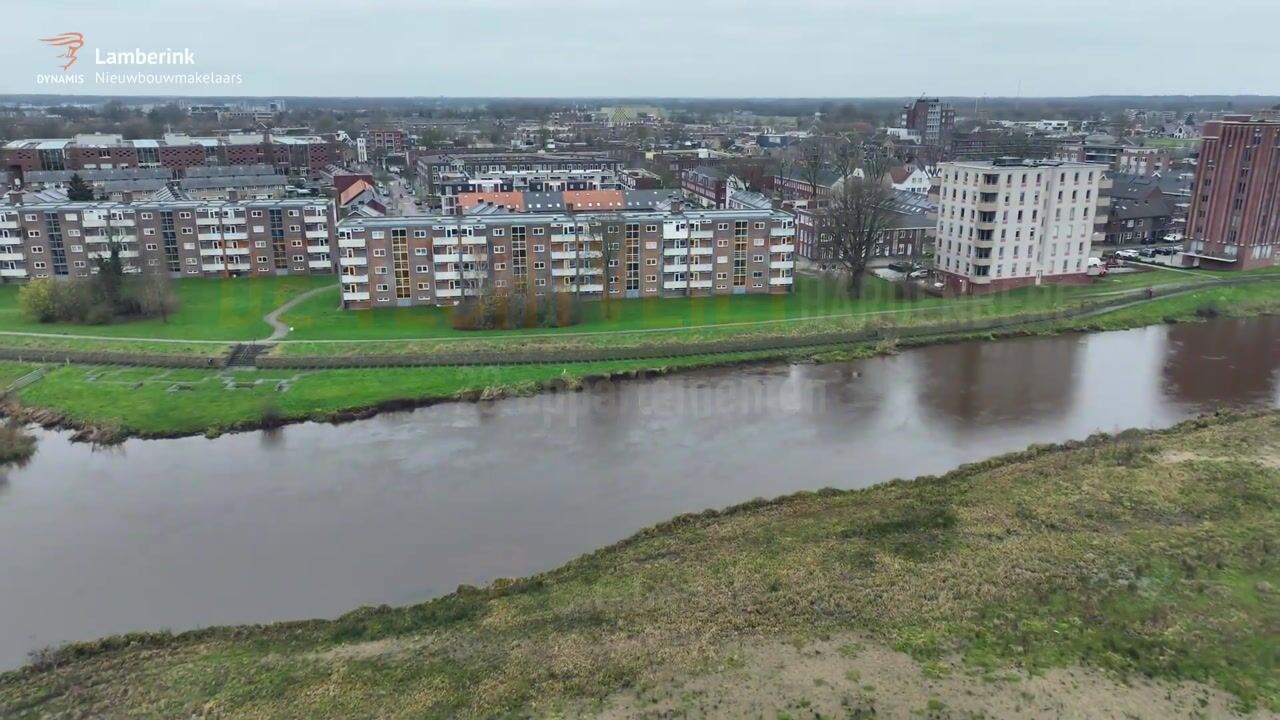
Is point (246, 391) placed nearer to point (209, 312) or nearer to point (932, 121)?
point (209, 312)

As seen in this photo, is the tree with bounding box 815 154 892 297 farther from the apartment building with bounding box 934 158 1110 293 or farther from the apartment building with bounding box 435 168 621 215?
the apartment building with bounding box 435 168 621 215

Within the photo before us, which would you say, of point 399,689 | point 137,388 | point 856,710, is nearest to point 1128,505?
point 856,710

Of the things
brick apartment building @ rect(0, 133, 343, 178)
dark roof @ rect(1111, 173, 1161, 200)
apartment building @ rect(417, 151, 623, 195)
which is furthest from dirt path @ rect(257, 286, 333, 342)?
dark roof @ rect(1111, 173, 1161, 200)

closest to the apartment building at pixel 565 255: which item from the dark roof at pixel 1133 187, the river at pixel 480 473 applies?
the river at pixel 480 473

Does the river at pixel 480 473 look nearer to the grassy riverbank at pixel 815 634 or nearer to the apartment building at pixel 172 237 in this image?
the grassy riverbank at pixel 815 634

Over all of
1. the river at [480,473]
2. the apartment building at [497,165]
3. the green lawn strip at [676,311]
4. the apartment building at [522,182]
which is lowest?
the river at [480,473]
